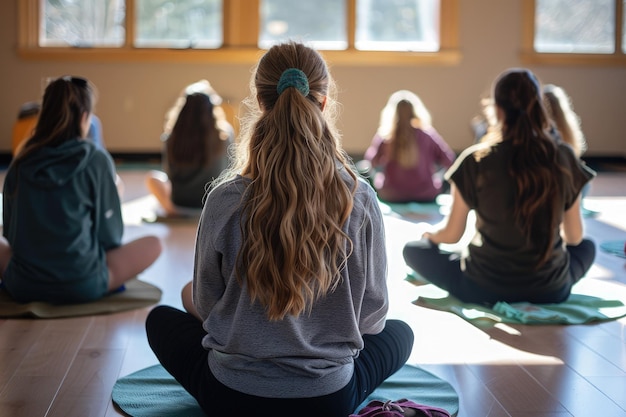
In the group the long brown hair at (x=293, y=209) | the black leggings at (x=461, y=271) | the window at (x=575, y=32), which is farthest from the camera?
the window at (x=575, y=32)

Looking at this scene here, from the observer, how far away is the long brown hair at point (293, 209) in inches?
69.6

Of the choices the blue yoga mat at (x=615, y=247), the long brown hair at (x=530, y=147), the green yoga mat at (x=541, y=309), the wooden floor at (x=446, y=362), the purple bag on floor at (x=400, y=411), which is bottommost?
the wooden floor at (x=446, y=362)

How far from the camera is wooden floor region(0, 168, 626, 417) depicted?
7.39ft

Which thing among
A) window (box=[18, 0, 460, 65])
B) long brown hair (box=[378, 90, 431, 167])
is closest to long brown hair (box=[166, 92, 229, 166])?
long brown hair (box=[378, 90, 431, 167])

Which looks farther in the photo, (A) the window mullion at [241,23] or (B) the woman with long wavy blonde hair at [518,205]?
(A) the window mullion at [241,23]

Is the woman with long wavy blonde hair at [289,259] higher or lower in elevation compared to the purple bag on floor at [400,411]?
higher

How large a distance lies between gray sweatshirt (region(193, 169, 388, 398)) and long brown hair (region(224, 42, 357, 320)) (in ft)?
0.12

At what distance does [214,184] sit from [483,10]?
23.5 ft

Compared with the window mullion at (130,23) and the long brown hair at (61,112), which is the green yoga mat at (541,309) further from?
the window mullion at (130,23)

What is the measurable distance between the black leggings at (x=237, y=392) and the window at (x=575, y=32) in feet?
23.0

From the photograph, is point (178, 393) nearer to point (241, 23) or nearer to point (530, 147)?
point (530, 147)

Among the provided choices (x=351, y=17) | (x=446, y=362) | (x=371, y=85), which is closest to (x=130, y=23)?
(x=351, y=17)

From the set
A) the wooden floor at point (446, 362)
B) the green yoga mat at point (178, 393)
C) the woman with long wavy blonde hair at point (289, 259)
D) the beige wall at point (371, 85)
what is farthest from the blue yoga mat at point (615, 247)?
the beige wall at point (371, 85)

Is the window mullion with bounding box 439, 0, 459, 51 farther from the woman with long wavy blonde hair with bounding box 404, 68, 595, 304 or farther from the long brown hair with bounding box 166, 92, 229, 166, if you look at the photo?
the woman with long wavy blonde hair with bounding box 404, 68, 595, 304
